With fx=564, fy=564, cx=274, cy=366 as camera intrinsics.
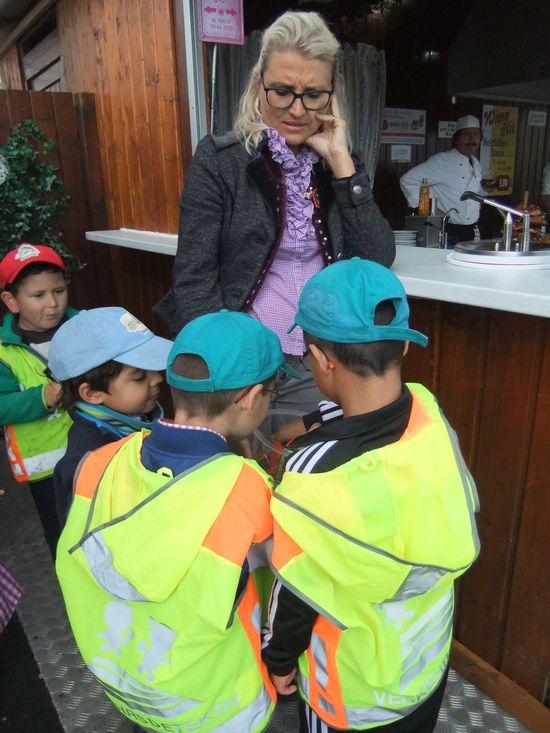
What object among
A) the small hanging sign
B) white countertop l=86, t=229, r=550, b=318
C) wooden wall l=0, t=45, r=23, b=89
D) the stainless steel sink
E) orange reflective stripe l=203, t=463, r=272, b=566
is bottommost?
orange reflective stripe l=203, t=463, r=272, b=566

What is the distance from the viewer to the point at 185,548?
1041 millimetres

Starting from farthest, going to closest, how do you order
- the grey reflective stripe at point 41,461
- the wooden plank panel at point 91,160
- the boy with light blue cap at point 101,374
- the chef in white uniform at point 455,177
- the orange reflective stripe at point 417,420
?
1. the chef in white uniform at point 455,177
2. the wooden plank panel at point 91,160
3. the grey reflective stripe at point 41,461
4. the boy with light blue cap at point 101,374
5. the orange reflective stripe at point 417,420

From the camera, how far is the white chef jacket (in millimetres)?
6055

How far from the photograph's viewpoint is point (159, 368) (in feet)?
5.31

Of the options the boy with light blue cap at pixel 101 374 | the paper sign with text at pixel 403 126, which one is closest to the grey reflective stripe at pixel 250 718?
the boy with light blue cap at pixel 101 374

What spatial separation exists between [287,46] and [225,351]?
917 millimetres

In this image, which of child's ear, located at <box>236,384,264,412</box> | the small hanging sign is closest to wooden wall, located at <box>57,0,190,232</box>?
the small hanging sign

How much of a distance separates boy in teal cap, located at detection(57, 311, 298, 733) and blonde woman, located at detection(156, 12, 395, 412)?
0.47 metres

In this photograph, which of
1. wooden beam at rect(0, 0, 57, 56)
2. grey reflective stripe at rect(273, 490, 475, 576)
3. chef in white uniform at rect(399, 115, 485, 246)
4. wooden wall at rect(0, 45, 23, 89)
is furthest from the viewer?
wooden wall at rect(0, 45, 23, 89)

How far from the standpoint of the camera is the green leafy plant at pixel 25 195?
2951mm

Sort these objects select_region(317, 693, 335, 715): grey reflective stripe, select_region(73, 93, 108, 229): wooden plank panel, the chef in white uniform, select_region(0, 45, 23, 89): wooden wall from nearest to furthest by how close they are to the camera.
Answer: select_region(317, 693, 335, 715): grey reflective stripe < select_region(73, 93, 108, 229): wooden plank panel < the chef in white uniform < select_region(0, 45, 23, 89): wooden wall

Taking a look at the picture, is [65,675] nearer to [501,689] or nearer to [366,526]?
[501,689]

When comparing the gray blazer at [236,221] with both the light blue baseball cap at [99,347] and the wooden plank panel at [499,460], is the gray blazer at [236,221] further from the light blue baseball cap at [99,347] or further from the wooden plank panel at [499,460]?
the wooden plank panel at [499,460]

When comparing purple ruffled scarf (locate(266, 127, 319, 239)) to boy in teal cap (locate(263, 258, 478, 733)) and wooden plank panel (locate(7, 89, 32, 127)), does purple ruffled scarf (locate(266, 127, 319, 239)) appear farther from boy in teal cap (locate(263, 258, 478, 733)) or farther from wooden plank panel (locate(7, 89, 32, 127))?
wooden plank panel (locate(7, 89, 32, 127))
